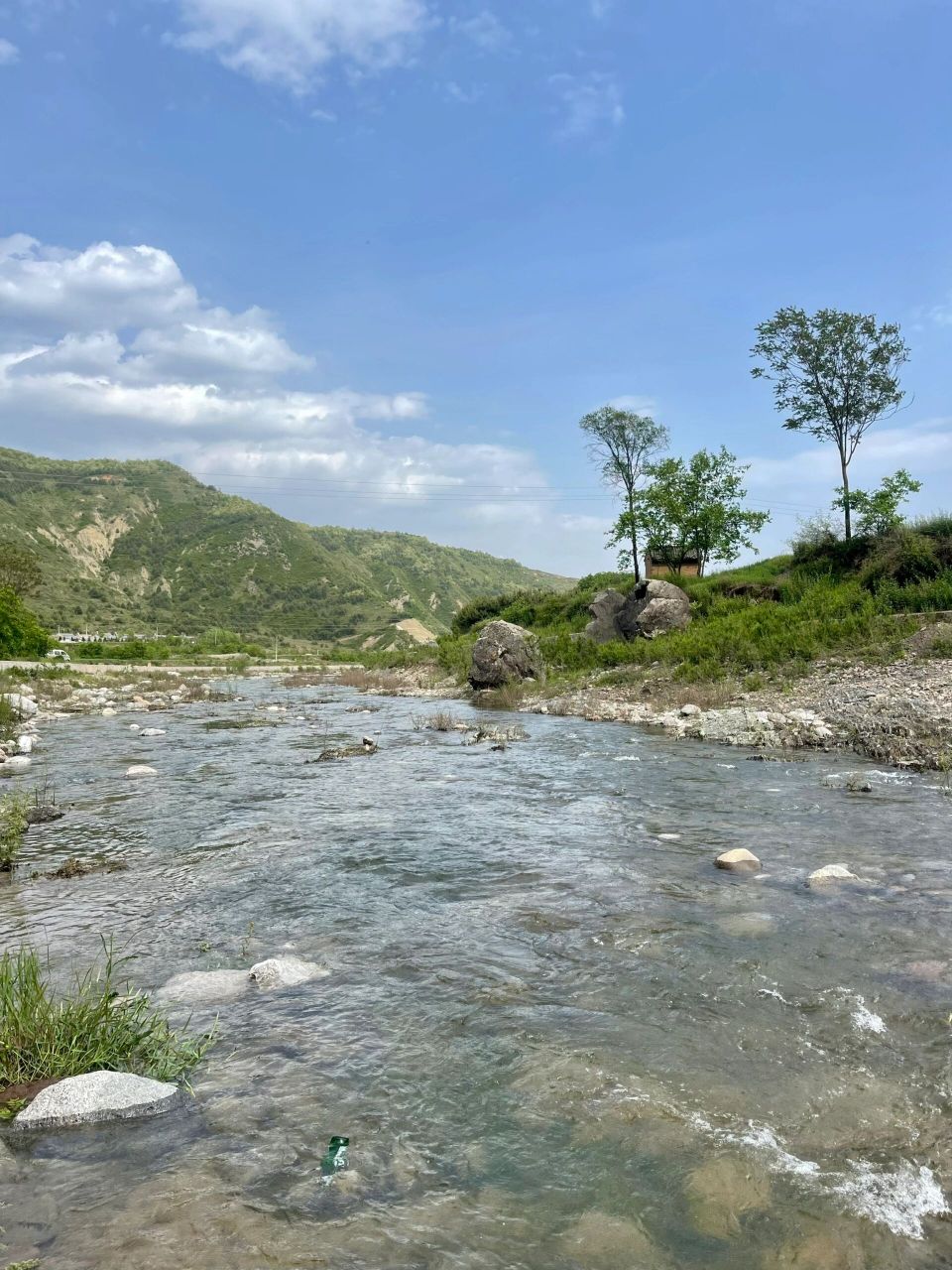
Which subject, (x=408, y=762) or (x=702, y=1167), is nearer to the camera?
(x=702, y=1167)

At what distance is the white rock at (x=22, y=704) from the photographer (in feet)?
74.1

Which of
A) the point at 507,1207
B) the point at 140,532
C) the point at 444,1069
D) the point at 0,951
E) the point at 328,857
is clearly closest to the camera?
the point at 507,1207

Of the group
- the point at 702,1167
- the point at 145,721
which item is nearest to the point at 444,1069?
the point at 702,1167

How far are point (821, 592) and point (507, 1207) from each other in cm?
2775

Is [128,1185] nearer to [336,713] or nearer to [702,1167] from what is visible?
[702,1167]

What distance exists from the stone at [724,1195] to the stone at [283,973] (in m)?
2.97

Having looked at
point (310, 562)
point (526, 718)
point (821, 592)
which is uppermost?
point (310, 562)

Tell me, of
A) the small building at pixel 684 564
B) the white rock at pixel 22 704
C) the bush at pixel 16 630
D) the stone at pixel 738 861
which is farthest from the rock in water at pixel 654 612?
the bush at pixel 16 630

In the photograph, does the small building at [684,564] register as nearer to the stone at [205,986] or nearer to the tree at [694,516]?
the tree at [694,516]

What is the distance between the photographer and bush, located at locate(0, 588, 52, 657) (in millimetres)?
47094

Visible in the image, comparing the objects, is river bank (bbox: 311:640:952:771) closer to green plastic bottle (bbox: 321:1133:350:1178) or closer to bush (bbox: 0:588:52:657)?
green plastic bottle (bbox: 321:1133:350:1178)

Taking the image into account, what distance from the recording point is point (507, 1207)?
306 centimetres

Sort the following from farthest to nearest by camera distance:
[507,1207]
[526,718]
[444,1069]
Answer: [526,718]
[444,1069]
[507,1207]

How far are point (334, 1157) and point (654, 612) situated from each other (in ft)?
95.3
